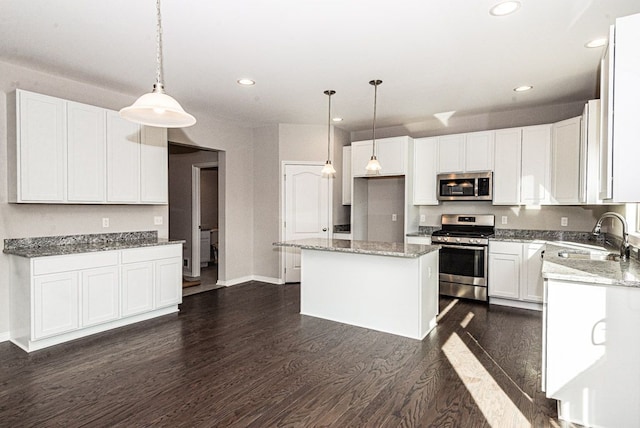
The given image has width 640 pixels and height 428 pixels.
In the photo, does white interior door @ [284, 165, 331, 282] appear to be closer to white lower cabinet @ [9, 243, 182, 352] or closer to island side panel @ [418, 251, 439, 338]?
white lower cabinet @ [9, 243, 182, 352]

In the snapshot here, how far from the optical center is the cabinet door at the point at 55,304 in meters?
3.14

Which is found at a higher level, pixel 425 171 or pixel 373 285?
pixel 425 171

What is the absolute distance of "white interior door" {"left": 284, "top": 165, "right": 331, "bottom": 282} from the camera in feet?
19.5

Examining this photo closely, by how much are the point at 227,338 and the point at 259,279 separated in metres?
2.68

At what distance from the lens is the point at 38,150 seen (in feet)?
11.0

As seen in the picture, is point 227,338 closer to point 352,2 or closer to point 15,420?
point 15,420

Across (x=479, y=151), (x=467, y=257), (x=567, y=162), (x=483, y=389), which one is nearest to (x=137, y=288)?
(x=483, y=389)

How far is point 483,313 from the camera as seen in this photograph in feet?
14.3

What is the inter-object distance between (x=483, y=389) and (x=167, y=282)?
346cm

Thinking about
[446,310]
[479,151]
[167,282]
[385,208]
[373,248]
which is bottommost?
[446,310]

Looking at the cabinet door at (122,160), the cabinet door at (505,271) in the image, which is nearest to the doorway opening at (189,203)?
the cabinet door at (122,160)

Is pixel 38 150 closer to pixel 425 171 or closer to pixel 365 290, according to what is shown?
pixel 365 290

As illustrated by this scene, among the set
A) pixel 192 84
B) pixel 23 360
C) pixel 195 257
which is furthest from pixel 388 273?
pixel 195 257

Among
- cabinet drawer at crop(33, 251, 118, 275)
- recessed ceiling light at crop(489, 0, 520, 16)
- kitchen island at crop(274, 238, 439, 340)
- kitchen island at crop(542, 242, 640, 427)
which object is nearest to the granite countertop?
kitchen island at crop(274, 238, 439, 340)
